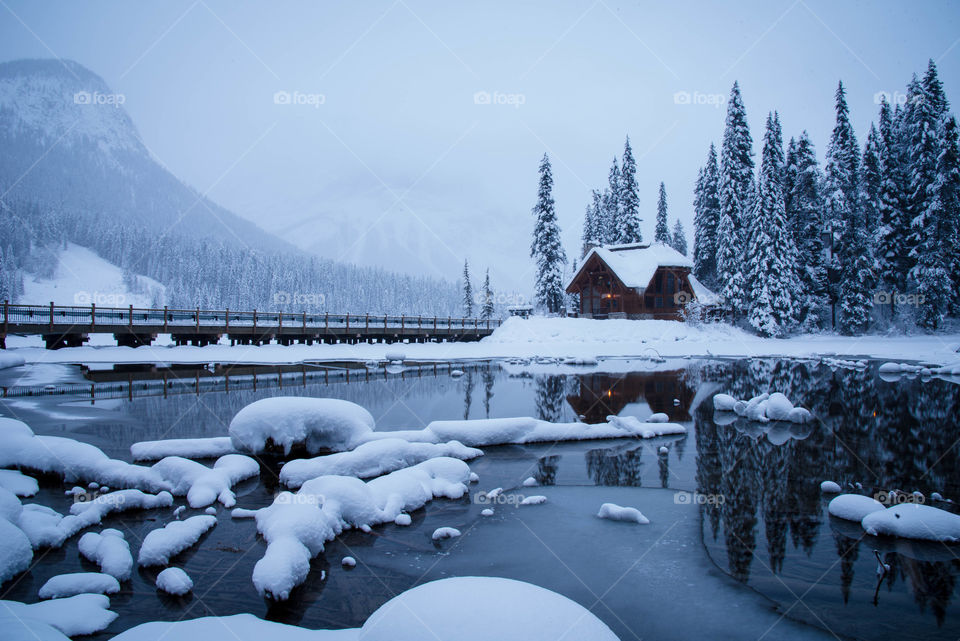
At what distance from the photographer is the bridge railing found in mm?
32747

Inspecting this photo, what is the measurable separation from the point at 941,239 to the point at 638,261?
2187 cm

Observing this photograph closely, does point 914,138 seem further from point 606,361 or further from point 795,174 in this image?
point 606,361

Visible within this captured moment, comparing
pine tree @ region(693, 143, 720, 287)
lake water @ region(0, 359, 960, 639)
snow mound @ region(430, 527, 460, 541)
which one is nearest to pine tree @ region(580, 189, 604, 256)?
pine tree @ region(693, 143, 720, 287)

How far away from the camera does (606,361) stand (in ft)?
108

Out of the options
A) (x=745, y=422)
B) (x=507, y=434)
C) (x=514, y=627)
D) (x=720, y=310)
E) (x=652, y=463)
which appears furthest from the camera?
(x=720, y=310)

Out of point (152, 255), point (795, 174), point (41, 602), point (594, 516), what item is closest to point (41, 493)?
point (41, 602)

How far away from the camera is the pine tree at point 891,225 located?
1681 inches

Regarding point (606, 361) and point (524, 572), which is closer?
point (524, 572)

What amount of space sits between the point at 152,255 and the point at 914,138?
492ft

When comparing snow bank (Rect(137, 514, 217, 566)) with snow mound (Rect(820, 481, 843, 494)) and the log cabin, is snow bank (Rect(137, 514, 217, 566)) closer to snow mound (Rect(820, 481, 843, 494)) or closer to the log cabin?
snow mound (Rect(820, 481, 843, 494))

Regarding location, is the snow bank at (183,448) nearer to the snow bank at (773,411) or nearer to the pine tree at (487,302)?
the snow bank at (773,411)

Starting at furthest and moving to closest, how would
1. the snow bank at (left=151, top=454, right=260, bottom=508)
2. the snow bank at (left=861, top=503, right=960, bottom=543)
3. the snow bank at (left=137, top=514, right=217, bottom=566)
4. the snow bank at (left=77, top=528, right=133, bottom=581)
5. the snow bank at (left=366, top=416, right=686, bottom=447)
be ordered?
the snow bank at (left=366, top=416, right=686, bottom=447) < the snow bank at (left=151, top=454, right=260, bottom=508) < the snow bank at (left=861, top=503, right=960, bottom=543) < the snow bank at (left=137, top=514, right=217, bottom=566) < the snow bank at (left=77, top=528, right=133, bottom=581)

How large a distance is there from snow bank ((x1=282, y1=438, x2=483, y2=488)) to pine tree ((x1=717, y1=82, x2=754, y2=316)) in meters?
42.1

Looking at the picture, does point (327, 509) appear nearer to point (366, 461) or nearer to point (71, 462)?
point (366, 461)
